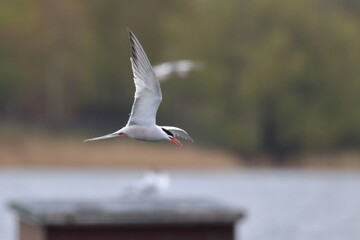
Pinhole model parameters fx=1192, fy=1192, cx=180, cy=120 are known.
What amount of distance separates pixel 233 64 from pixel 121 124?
29.5ft

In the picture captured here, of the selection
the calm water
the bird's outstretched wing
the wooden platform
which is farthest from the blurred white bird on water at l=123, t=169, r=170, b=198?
the bird's outstretched wing

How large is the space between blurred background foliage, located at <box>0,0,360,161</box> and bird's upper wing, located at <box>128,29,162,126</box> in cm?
5704

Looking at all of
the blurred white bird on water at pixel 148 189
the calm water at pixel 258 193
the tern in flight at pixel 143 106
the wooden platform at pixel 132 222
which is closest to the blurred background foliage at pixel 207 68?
the calm water at pixel 258 193

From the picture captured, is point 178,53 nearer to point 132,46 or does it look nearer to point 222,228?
point 222,228

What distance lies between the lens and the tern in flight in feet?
25.6

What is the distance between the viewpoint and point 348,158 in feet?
218

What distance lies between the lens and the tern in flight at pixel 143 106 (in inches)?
307

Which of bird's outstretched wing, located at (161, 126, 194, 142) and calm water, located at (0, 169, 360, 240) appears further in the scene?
calm water, located at (0, 169, 360, 240)

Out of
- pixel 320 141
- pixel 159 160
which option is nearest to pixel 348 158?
pixel 320 141

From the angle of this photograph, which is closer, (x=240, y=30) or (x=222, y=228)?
(x=222, y=228)

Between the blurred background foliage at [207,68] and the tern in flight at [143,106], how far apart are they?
5704cm

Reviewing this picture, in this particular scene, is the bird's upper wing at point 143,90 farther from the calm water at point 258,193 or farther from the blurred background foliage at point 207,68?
the blurred background foliage at point 207,68

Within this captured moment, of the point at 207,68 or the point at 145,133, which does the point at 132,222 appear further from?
the point at 207,68

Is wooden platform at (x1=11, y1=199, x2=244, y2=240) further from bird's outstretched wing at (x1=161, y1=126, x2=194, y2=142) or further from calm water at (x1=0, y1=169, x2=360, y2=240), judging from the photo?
calm water at (x1=0, y1=169, x2=360, y2=240)
